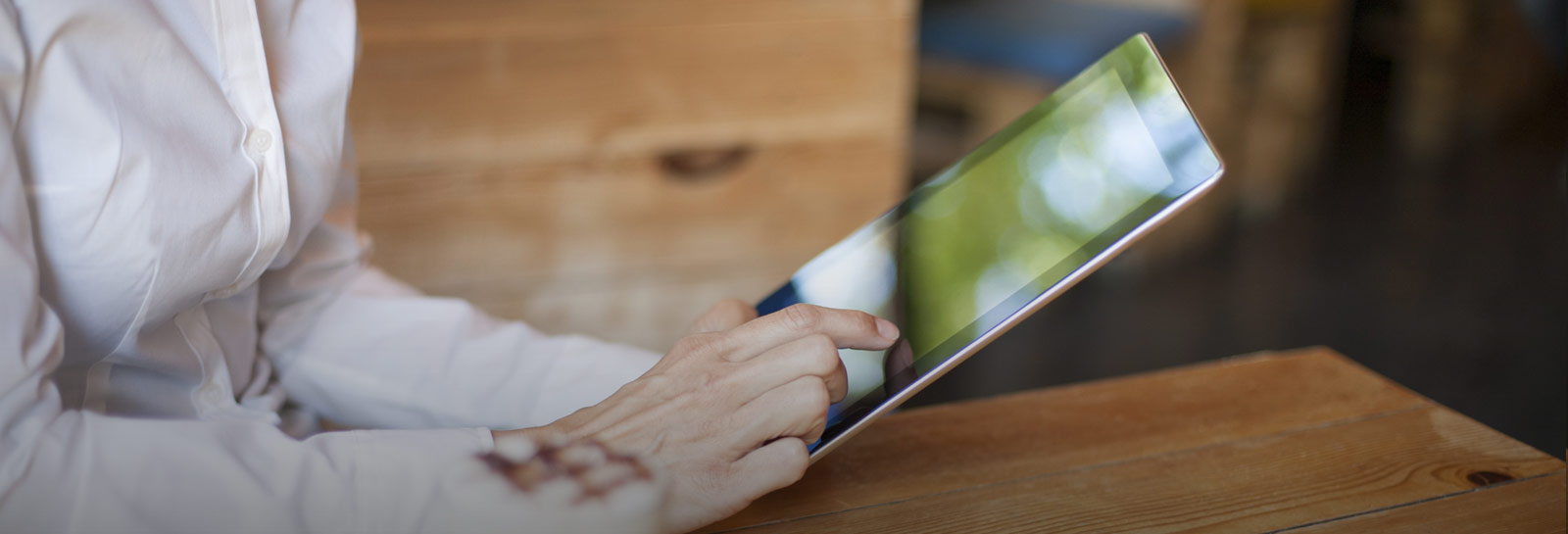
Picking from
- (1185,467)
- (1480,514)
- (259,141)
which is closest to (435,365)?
(259,141)

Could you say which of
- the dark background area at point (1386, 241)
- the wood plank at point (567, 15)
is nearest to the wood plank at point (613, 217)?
the wood plank at point (567, 15)

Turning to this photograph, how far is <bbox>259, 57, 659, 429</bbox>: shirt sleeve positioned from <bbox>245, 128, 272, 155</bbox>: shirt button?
0.40ft

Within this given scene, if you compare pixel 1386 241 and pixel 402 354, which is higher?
pixel 1386 241

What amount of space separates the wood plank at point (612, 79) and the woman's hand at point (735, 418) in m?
0.78

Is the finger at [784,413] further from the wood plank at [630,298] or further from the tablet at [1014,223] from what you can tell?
the wood plank at [630,298]

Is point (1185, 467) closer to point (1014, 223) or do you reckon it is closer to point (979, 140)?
point (1014, 223)

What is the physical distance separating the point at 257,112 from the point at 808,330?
11.7 inches

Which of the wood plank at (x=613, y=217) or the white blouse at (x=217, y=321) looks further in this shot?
the wood plank at (x=613, y=217)

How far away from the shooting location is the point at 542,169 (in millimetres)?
1285

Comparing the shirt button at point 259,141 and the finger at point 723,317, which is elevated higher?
the shirt button at point 259,141

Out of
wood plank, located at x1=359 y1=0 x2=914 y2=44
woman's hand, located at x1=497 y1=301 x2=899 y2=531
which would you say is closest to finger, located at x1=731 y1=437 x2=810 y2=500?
woman's hand, located at x1=497 y1=301 x2=899 y2=531

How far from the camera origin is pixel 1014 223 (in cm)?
54

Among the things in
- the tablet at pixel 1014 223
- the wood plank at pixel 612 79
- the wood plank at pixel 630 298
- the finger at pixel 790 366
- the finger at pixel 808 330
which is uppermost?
the wood plank at pixel 612 79

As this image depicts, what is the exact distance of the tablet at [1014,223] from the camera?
496mm
